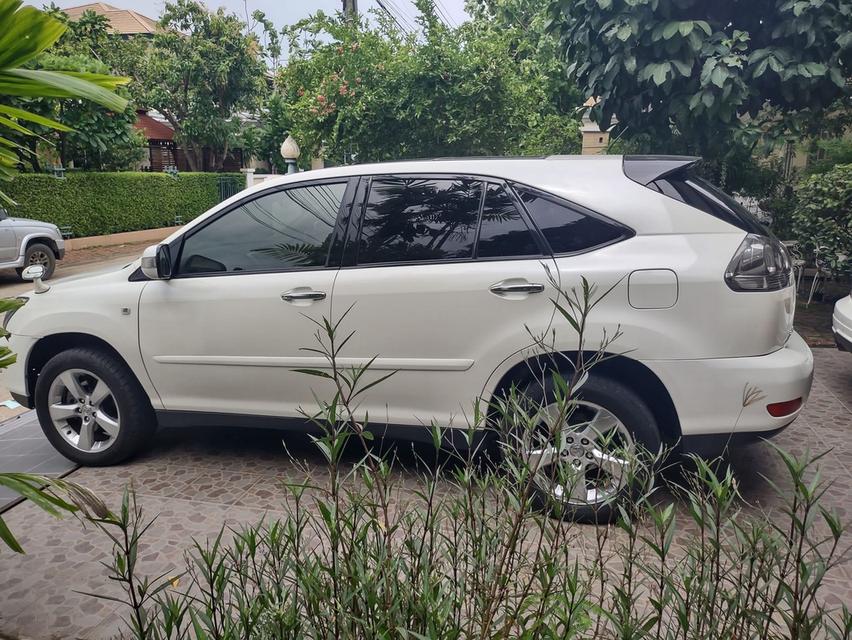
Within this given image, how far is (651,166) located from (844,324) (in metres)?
2.75

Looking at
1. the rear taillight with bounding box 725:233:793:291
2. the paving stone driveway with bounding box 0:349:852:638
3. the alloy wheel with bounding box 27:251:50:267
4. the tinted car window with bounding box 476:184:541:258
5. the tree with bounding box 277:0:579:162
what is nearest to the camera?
the paving stone driveway with bounding box 0:349:852:638

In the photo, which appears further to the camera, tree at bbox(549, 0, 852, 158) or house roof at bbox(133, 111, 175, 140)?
house roof at bbox(133, 111, 175, 140)

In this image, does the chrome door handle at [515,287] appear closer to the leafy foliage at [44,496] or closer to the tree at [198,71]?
the leafy foliage at [44,496]

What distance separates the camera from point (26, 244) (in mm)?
12289

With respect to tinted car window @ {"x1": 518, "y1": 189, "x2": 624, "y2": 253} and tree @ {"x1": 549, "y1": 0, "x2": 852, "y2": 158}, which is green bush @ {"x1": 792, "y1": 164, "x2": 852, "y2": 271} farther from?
tinted car window @ {"x1": 518, "y1": 189, "x2": 624, "y2": 253}

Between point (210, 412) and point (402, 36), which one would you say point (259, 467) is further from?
point (402, 36)

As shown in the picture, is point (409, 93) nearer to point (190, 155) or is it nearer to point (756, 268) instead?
point (756, 268)

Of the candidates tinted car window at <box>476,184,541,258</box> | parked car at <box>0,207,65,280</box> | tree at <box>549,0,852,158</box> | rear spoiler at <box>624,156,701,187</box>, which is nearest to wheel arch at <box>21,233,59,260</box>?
parked car at <box>0,207,65,280</box>

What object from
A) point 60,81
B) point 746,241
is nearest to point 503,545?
point 60,81

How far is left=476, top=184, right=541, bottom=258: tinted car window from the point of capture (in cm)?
353

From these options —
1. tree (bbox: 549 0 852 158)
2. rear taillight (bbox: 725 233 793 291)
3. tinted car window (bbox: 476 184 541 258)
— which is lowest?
rear taillight (bbox: 725 233 793 291)

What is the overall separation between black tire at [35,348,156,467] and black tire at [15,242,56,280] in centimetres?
925

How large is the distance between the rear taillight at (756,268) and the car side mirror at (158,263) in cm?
301

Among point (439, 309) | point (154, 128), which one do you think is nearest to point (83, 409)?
point (439, 309)
